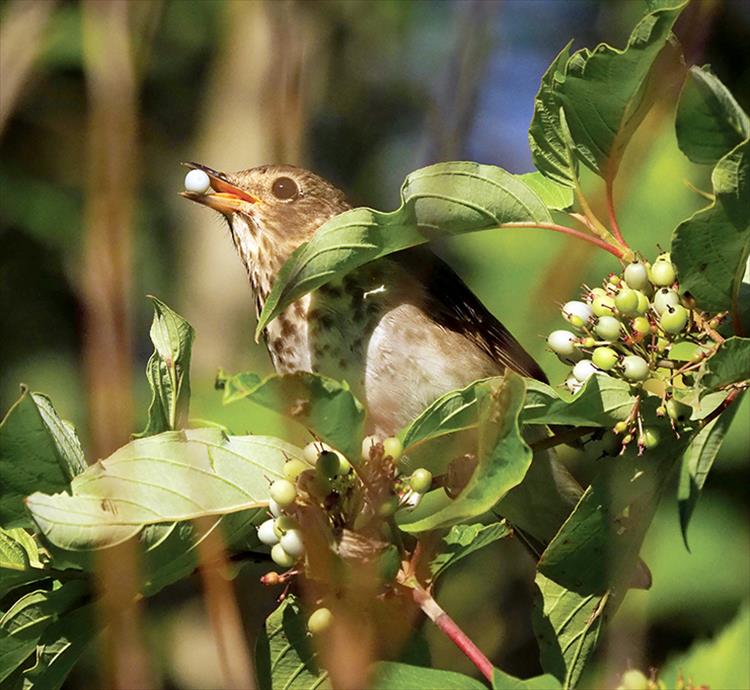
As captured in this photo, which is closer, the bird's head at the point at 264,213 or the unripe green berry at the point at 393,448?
the unripe green berry at the point at 393,448

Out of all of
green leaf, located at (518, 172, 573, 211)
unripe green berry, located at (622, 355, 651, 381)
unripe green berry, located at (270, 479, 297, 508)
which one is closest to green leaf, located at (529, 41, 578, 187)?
green leaf, located at (518, 172, 573, 211)

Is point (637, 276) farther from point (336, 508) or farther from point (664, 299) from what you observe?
point (336, 508)

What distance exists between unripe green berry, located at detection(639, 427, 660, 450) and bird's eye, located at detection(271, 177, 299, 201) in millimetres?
1645

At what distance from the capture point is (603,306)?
191cm

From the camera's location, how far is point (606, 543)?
1.91 m

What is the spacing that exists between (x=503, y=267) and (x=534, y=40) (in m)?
1.09

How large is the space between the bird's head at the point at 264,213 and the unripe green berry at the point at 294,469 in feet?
4.48

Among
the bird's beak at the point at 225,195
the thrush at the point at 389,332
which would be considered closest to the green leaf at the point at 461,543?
the thrush at the point at 389,332

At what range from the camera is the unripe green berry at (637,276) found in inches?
74.7

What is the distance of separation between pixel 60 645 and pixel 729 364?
1.04m

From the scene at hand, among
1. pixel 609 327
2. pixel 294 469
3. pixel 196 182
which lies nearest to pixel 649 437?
pixel 609 327

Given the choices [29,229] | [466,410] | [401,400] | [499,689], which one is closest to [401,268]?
[401,400]

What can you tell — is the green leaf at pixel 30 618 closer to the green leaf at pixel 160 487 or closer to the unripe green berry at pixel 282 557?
the green leaf at pixel 160 487

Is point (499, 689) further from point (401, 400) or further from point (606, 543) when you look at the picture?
point (401, 400)
